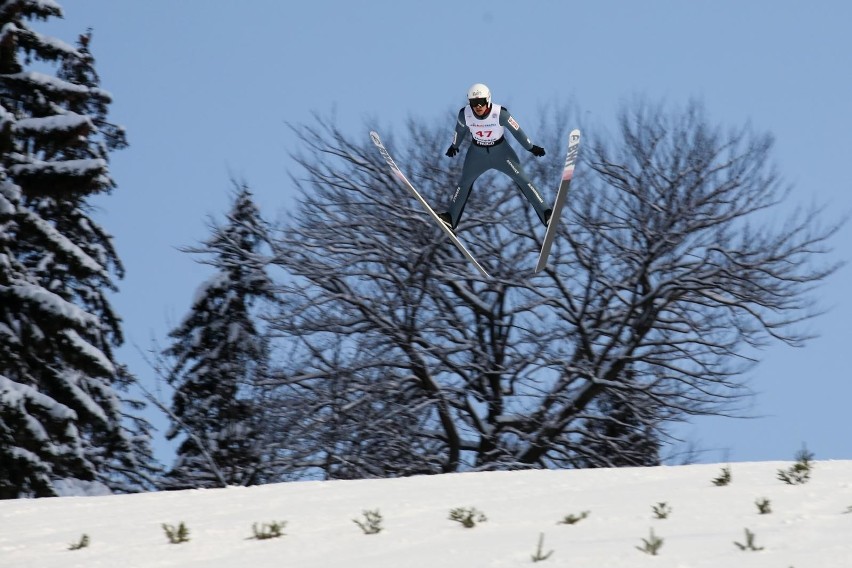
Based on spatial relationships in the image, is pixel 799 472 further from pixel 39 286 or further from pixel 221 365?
pixel 221 365

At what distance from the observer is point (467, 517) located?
7312 millimetres

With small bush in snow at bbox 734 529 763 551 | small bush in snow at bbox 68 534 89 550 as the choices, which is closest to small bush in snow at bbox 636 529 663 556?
small bush in snow at bbox 734 529 763 551

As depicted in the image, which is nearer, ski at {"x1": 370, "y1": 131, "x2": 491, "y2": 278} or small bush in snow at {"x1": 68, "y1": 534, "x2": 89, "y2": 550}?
small bush in snow at {"x1": 68, "y1": 534, "x2": 89, "y2": 550}

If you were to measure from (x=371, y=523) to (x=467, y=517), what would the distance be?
0.59 metres

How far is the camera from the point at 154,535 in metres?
7.72

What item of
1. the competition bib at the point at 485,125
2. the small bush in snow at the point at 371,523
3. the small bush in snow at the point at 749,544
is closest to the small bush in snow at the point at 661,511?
the small bush in snow at the point at 749,544

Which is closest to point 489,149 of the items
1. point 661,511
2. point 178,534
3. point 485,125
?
point 485,125

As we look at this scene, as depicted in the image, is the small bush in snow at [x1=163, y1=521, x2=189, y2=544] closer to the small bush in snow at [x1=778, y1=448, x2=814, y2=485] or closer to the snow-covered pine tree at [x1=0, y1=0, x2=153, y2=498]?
the small bush in snow at [x1=778, y1=448, x2=814, y2=485]

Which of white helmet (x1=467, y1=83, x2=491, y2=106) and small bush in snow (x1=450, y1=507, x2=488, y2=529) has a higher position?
white helmet (x1=467, y1=83, x2=491, y2=106)

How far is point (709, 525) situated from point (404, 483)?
9.83ft

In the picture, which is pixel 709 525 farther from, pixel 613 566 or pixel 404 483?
pixel 404 483

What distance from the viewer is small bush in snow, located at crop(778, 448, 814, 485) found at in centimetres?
793

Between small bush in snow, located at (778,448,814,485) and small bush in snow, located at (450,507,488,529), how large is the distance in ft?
6.91

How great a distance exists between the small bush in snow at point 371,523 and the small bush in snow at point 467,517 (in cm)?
46
